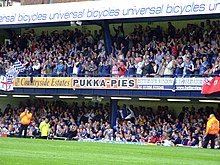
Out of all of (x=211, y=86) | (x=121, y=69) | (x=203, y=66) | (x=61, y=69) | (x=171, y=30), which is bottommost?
(x=211, y=86)

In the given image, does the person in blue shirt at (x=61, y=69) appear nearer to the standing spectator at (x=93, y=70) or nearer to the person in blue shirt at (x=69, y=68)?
the person in blue shirt at (x=69, y=68)

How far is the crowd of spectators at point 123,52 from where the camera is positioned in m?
30.4

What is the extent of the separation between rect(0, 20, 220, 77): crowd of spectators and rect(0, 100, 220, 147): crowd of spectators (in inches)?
88.1

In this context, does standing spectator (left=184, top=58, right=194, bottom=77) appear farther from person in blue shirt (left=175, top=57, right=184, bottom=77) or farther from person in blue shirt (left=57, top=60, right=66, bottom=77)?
person in blue shirt (left=57, top=60, right=66, bottom=77)

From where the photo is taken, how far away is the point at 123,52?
34219 mm

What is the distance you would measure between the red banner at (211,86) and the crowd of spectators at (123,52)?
0.31 metres

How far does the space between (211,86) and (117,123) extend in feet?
20.4

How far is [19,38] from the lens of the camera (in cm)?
4122

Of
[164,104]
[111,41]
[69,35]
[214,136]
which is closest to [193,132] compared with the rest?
[214,136]

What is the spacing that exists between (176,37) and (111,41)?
420 centimetres

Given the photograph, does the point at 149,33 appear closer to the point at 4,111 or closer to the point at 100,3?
the point at 100,3

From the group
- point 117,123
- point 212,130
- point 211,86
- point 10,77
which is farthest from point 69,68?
point 212,130

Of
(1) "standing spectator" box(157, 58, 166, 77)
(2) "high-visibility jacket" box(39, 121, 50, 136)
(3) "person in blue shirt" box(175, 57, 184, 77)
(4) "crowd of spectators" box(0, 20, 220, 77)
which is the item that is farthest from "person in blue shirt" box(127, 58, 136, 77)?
(2) "high-visibility jacket" box(39, 121, 50, 136)

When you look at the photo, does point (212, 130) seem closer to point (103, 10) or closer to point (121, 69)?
point (121, 69)
